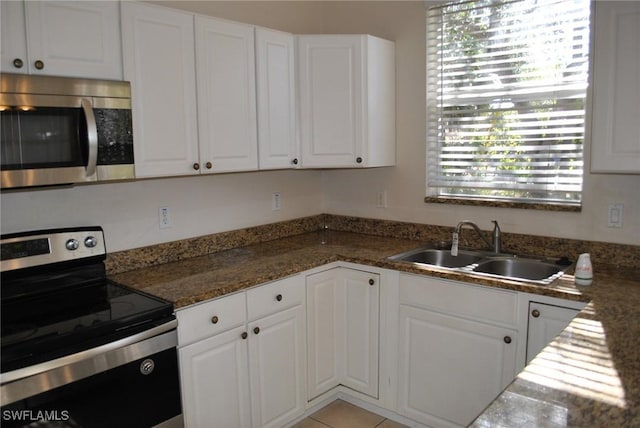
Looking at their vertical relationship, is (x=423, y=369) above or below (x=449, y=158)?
below

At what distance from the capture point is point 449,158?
3.23m

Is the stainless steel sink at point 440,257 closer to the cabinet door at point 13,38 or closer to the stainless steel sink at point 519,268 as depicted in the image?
the stainless steel sink at point 519,268

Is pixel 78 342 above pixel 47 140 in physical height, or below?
below

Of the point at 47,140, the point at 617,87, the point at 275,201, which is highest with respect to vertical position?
the point at 617,87

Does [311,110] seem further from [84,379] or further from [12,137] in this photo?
[84,379]

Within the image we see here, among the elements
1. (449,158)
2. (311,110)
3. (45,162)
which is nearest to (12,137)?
(45,162)

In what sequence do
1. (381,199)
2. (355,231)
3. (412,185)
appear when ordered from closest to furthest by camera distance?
(412,185)
(381,199)
(355,231)

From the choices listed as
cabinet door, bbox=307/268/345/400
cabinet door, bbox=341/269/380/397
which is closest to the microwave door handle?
cabinet door, bbox=307/268/345/400

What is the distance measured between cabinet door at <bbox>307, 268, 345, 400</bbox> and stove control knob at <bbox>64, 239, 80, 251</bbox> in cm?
115

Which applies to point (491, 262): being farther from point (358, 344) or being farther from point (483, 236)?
point (358, 344)

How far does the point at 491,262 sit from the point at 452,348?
57 centimetres

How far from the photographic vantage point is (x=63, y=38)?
6.66 ft

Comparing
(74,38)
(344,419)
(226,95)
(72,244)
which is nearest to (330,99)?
(226,95)

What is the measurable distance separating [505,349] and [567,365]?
1.00m
